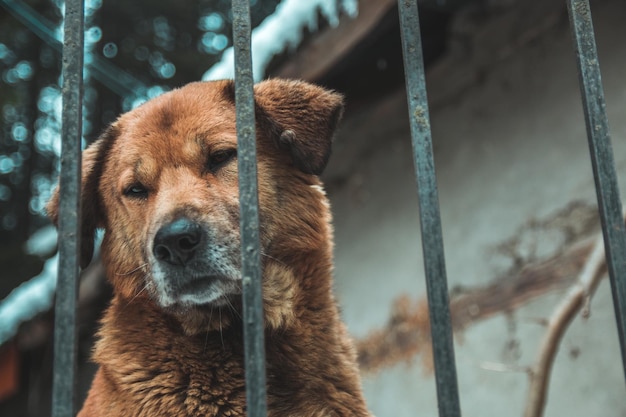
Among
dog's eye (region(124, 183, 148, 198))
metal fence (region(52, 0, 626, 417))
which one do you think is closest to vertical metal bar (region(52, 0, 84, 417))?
metal fence (region(52, 0, 626, 417))

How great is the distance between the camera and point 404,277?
4.95 meters

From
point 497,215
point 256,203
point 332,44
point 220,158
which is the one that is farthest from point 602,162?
point 497,215

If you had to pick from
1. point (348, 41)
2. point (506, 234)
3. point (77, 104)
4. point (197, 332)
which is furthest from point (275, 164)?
point (506, 234)

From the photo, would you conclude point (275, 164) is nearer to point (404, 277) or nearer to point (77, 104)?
point (77, 104)

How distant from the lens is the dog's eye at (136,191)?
8.54 feet

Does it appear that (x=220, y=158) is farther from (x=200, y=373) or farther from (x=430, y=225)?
(x=430, y=225)

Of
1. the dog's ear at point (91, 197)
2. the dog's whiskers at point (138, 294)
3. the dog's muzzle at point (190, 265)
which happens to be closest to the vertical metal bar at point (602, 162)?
the dog's muzzle at point (190, 265)

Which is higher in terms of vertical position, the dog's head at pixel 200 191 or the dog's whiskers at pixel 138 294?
the dog's head at pixel 200 191

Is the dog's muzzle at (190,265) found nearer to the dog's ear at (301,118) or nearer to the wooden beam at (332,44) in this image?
the dog's ear at (301,118)

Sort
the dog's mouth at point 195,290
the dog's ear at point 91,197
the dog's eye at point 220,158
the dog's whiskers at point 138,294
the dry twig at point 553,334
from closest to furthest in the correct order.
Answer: the dog's mouth at point 195,290
the dog's whiskers at point 138,294
the dog's eye at point 220,158
the dog's ear at point 91,197
the dry twig at point 553,334

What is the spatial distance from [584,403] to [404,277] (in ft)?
5.12

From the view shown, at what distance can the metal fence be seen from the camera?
1407mm

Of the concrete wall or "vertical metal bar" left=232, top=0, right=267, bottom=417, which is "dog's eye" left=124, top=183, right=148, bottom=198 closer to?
"vertical metal bar" left=232, top=0, right=267, bottom=417

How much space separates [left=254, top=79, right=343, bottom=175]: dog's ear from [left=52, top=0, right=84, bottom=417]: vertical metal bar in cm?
110
